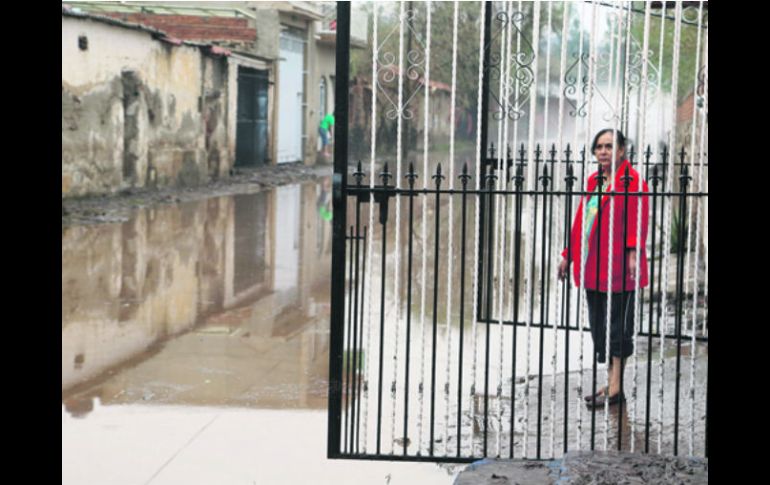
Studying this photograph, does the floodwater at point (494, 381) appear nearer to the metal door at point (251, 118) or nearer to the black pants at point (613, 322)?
the black pants at point (613, 322)

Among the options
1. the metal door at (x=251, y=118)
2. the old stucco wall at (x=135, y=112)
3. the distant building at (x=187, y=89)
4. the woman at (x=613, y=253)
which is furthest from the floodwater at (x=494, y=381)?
the metal door at (x=251, y=118)

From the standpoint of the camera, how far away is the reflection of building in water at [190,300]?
798 centimetres

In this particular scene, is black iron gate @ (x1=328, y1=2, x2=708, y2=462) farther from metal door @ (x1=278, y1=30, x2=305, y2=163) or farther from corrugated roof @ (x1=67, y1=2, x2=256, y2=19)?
corrugated roof @ (x1=67, y1=2, x2=256, y2=19)

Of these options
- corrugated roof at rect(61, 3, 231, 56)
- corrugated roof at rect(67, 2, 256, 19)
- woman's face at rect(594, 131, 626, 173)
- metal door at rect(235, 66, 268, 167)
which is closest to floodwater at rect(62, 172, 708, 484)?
woman's face at rect(594, 131, 626, 173)

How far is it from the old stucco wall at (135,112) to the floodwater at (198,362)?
3.42 m

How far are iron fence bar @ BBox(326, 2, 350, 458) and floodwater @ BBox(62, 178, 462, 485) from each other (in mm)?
344

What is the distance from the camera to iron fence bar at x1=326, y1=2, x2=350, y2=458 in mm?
5340

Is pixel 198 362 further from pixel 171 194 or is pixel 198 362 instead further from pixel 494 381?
pixel 171 194

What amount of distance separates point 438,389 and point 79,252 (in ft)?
22.6
